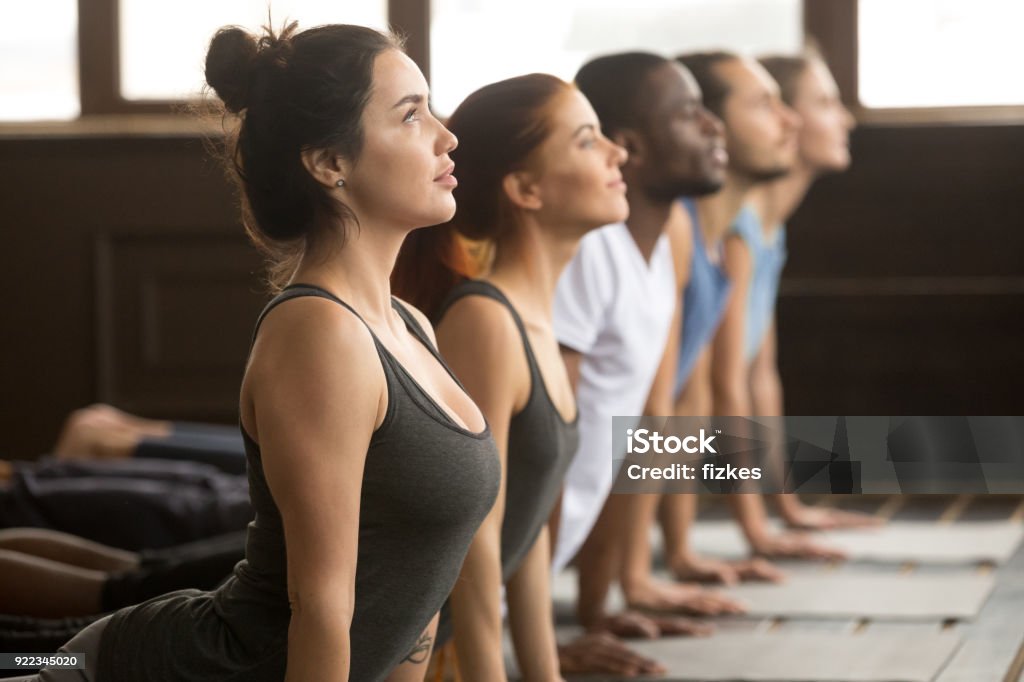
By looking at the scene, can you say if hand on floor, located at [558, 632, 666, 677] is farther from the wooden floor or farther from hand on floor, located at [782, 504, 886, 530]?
hand on floor, located at [782, 504, 886, 530]

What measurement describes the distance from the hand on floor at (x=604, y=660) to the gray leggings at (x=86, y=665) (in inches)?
42.1

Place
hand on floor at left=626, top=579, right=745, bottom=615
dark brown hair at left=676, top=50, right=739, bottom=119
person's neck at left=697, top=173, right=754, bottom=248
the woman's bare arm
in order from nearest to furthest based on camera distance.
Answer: the woman's bare arm, hand on floor at left=626, top=579, right=745, bottom=615, dark brown hair at left=676, top=50, right=739, bottom=119, person's neck at left=697, top=173, right=754, bottom=248

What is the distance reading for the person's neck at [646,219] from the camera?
2299 millimetres

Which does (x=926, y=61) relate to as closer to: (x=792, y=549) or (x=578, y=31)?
(x=578, y=31)

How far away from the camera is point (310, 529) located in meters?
1.23

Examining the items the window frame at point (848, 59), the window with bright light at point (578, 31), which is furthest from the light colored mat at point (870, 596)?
the window with bright light at point (578, 31)

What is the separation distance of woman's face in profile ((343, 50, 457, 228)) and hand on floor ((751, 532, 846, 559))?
2155mm

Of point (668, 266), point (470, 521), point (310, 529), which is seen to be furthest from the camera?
point (668, 266)

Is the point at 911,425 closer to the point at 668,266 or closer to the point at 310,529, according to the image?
the point at 668,266

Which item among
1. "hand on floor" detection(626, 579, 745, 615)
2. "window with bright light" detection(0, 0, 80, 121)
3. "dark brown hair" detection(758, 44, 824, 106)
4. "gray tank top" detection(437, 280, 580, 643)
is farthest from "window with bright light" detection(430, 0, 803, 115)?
"gray tank top" detection(437, 280, 580, 643)

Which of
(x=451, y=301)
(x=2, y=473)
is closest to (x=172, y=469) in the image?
(x=2, y=473)

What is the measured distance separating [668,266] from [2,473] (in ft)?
4.56

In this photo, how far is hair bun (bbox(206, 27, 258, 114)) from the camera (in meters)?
1.31

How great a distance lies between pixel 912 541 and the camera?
140 inches
